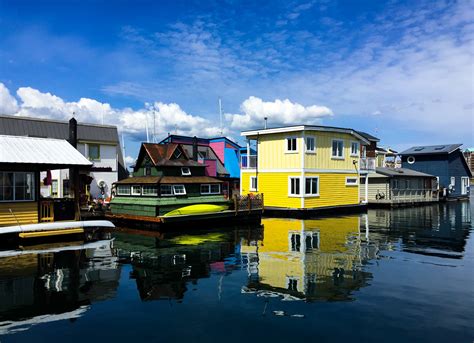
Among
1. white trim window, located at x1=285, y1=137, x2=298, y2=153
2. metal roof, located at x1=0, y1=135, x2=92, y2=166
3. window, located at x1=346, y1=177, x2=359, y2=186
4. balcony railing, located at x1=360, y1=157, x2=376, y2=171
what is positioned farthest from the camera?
balcony railing, located at x1=360, y1=157, x2=376, y2=171

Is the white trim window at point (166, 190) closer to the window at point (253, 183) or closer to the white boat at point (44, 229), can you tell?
the white boat at point (44, 229)

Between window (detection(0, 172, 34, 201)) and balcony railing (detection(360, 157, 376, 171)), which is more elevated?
balcony railing (detection(360, 157, 376, 171))

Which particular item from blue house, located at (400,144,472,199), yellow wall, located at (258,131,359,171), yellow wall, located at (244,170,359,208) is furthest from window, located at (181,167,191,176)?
blue house, located at (400,144,472,199)

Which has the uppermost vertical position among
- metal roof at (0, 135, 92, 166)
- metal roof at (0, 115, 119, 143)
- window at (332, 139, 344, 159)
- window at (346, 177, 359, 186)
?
metal roof at (0, 115, 119, 143)

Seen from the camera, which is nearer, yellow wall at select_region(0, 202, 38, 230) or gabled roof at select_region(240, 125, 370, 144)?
yellow wall at select_region(0, 202, 38, 230)

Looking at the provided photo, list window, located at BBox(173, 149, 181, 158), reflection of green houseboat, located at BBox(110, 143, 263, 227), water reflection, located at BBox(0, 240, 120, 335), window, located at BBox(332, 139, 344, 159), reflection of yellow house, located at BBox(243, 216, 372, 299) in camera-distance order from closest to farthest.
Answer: water reflection, located at BBox(0, 240, 120, 335), reflection of yellow house, located at BBox(243, 216, 372, 299), reflection of green houseboat, located at BBox(110, 143, 263, 227), window, located at BBox(173, 149, 181, 158), window, located at BBox(332, 139, 344, 159)

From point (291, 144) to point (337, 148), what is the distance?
17.4 ft

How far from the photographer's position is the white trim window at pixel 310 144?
3366 centimetres

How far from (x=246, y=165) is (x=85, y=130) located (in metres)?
18.0

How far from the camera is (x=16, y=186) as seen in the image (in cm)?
1891

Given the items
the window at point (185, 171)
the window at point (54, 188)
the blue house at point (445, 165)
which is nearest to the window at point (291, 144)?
the window at point (185, 171)

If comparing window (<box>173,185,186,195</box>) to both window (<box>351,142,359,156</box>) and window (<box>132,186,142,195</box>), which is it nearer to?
window (<box>132,186,142,195</box>)

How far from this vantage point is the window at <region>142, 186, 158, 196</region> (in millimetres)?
26188

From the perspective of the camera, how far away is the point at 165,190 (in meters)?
26.3
